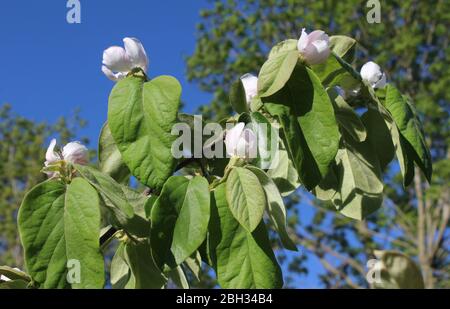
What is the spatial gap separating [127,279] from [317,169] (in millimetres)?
388

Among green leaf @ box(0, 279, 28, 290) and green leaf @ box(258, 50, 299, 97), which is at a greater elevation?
green leaf @ box(258, 50, 299, 97)

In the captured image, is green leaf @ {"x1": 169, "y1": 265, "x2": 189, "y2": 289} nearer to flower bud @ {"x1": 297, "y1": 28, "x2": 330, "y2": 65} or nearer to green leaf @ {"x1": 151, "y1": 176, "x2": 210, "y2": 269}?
green leaf @ {"x1": 151, "y1": 176, "x2": 210, "y2": 269}

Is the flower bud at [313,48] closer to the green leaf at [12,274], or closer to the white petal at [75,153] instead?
the white petal at [75,153]

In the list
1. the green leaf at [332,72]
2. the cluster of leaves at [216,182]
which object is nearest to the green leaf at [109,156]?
the cluster of leaves at [216,182]

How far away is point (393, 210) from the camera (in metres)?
9.52

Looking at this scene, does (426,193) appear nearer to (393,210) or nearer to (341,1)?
(393,210)

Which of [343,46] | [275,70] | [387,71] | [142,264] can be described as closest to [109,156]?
[142,264]

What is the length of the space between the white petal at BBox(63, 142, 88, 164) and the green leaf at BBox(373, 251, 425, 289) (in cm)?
42

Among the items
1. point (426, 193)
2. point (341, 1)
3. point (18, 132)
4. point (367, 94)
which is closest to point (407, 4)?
point (341, 1)

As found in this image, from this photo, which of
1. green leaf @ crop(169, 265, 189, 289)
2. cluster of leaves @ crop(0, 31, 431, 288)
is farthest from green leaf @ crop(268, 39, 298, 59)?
green leaf @ crop(169, 265, 189, 289)

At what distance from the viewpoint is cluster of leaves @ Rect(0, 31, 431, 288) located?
2.33ft

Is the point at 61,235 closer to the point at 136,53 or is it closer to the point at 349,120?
the point at 136,53

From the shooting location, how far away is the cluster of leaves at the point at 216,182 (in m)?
0.71
